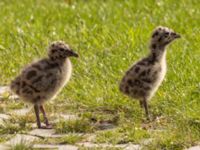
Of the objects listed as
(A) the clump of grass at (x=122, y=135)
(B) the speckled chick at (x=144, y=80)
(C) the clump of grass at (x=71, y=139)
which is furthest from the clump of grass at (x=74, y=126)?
(B) the speckled chick at (x=144, y=80)

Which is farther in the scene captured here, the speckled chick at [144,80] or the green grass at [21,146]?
the speckled chick at [144,80]

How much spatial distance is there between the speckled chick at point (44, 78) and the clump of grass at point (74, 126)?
27cm

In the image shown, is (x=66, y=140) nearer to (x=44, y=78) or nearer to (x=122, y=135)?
(x=122, y=135)

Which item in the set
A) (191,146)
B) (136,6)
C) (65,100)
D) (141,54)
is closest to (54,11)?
(136,6)

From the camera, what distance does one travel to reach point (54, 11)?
1459 cm

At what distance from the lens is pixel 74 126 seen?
7750 mm

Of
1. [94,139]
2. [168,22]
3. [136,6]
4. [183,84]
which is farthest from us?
[136,6]

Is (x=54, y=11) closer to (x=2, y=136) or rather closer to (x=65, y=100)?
(x=65, y=100)

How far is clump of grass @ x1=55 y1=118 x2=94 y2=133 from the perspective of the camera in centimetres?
770

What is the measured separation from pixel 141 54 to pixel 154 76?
1.98 metres

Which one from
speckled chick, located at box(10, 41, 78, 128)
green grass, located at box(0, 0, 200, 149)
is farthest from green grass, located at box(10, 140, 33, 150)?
speckled chick, located at box(10, 41, 78, 128)

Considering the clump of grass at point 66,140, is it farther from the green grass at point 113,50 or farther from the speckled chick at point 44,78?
the speckled chick at point 44,78

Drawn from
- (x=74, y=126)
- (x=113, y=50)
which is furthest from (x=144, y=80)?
(x=113, y=50)

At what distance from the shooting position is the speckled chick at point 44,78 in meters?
8.10
